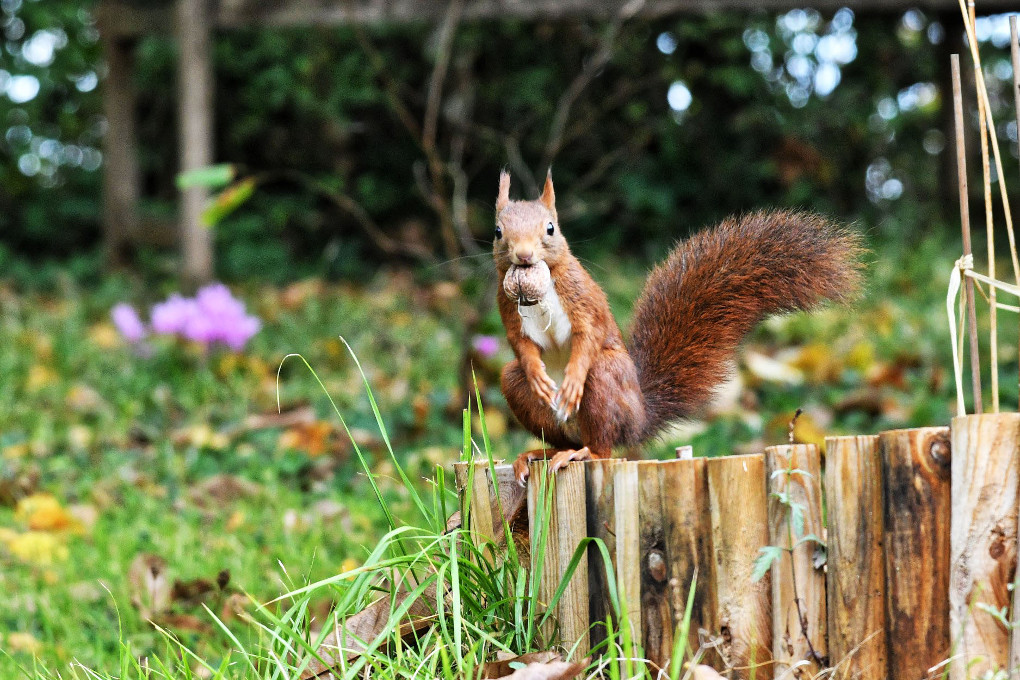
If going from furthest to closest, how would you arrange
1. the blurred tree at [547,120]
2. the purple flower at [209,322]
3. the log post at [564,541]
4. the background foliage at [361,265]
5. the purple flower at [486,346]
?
the blurred tree at [547,120] → the purple flower at [209,322] → the purple flower at [486,346] → the background foliage at [361,265] → the log post at [564,541]

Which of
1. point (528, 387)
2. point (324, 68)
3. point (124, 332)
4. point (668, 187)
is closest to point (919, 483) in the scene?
point (528, 387)

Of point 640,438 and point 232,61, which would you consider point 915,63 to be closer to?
point 232,61

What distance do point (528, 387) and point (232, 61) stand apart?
20.4 feet

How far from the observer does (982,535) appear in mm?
1487

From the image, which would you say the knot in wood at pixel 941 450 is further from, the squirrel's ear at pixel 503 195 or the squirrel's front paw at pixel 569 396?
the squirrel's ear at pixel 503 195

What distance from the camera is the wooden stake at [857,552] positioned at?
1552mm

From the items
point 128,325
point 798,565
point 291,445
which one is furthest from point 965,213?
point 128,325

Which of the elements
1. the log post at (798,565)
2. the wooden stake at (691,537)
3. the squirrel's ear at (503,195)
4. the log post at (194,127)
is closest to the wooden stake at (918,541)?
the log post at (798,565)

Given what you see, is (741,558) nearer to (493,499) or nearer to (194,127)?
(493,499)

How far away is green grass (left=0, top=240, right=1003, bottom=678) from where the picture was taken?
5.93ft

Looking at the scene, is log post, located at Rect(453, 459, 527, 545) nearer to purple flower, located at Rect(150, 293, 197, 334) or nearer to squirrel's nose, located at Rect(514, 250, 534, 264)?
squirrel's nose, located at Rect(514, 250, 534, 264)

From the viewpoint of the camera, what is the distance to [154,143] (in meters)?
8.05

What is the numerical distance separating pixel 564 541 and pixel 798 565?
365 mm

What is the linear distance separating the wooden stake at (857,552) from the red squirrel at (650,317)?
→ 0.33 meters
